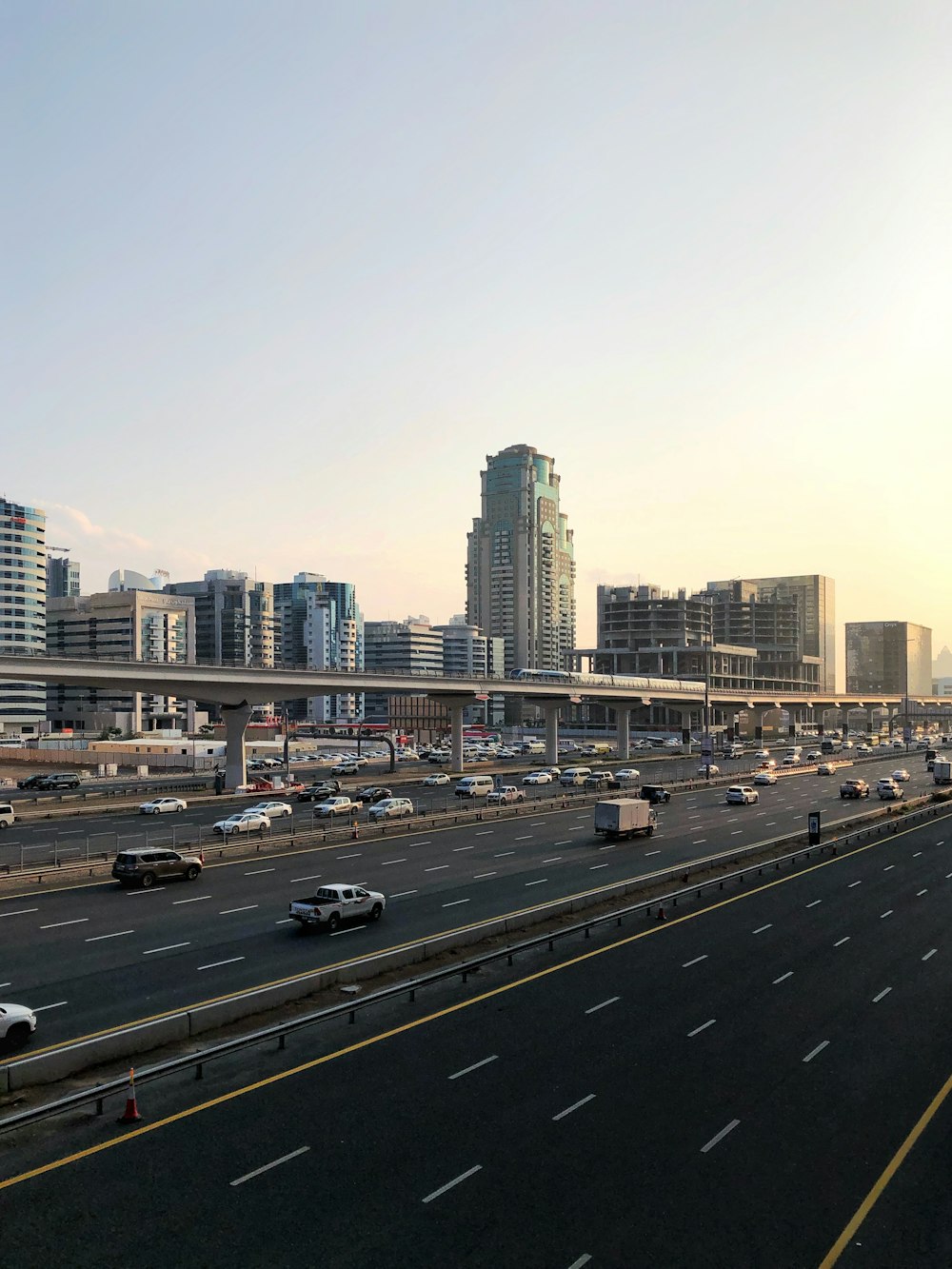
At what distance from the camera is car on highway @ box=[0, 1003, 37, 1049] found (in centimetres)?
2136

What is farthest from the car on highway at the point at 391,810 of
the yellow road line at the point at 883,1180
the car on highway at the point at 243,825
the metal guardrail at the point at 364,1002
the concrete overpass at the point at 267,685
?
the yellow road line at the point at 883,1180

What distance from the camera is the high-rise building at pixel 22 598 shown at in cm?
17838

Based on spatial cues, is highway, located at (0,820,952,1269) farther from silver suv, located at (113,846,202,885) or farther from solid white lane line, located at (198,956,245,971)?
silver suv, located at (113,846,202,885)

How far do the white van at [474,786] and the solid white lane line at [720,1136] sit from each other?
61056 millimetres

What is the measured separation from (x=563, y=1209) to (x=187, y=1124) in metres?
7.25

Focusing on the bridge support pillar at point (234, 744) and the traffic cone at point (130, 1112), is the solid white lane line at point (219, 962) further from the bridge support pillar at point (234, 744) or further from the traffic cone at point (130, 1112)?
the bridge support pillar at point (234, 744)

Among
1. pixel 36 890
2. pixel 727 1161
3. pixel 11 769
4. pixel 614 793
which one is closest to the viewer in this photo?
pixel 727 1161

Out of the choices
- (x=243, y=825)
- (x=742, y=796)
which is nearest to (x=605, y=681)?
(x=742, y=796)

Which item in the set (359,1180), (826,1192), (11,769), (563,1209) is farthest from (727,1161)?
(11,769)

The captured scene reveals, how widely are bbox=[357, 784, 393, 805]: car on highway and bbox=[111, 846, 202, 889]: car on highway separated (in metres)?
31.0

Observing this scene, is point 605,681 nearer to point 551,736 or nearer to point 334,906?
point 551,736

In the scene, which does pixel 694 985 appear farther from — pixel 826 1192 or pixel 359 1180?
pixel 359 1180

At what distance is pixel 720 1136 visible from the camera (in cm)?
1742

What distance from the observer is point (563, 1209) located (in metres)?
14.7
